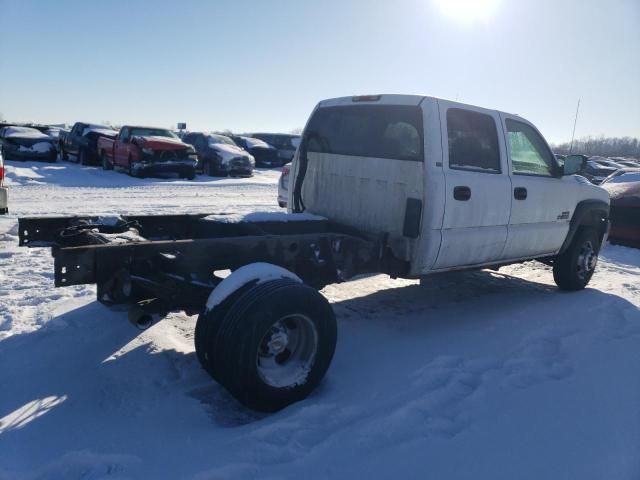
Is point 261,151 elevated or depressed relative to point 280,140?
depressed

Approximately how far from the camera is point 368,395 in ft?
11.3

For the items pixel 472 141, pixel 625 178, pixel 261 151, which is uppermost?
pixel 472 141

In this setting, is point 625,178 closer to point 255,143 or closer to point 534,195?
point 534,195

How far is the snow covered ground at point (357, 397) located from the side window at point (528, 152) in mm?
1462

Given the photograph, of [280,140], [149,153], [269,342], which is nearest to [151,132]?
[149,153]

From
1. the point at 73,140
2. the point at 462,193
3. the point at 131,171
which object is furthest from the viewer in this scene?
the point at 73,140

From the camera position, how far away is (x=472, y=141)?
188 inches

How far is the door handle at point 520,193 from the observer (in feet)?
16.6

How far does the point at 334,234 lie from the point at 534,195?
238 centimetres

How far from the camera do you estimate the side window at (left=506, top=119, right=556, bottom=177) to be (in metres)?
5.25

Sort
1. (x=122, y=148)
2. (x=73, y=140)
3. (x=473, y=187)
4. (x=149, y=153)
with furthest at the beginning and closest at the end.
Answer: (x=73, y=140), (x=122, y=148), (x=149, y=153), (x=473, y=187)

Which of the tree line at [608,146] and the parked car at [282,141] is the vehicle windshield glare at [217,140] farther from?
the tree line at [608,146]

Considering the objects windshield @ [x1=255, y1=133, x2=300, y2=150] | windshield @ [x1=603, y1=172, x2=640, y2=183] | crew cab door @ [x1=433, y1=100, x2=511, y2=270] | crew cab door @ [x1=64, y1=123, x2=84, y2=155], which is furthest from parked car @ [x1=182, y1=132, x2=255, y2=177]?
crew cab door @ [x1=433, y1=100, x2=511, y2=270]

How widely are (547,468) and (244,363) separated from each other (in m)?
1.70
